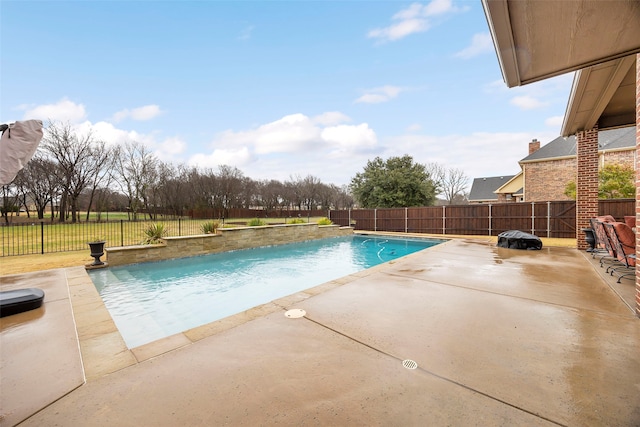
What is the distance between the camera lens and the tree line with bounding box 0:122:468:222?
20.5 meters

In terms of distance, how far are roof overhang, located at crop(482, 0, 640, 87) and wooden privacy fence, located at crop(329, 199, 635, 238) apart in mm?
10495

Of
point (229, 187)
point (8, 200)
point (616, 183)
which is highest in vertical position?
point (229, 187)

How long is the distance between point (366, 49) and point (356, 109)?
213 inches

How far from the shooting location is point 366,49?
37.2 ft

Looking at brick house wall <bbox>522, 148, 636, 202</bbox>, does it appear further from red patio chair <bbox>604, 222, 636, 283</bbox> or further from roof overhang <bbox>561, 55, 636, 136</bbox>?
red patio chair <bbox>604, 222, 636, 283</bbox>

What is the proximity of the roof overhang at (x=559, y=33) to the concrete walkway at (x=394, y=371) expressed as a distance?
9.02 ft

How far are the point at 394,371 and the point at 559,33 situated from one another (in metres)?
3.26

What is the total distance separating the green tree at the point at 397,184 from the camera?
20234 mm

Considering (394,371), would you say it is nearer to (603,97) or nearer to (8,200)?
(603,97)

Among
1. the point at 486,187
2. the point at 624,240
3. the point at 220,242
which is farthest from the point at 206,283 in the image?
the point at 486,187

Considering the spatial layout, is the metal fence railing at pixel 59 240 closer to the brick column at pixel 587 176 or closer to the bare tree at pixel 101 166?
the bare tree at pixel 101 166

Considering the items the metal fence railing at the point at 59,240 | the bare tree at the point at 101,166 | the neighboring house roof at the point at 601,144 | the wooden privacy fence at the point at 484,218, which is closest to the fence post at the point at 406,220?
the wooden privacy fence at the point at 484,218

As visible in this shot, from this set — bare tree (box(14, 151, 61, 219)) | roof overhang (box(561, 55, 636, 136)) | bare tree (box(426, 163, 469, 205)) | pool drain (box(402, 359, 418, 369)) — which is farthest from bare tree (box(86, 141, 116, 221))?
bare tree (box(426, 163, 469, 205))

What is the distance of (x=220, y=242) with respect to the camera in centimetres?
1016
